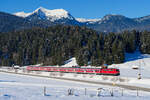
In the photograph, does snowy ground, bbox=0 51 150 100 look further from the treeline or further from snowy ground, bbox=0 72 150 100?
the treeline

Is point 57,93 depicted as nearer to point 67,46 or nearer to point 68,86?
point 68,86

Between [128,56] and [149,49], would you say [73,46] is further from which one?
[149,49]

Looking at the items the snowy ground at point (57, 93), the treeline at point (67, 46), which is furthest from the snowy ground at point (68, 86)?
the treeline at point (67, 46)

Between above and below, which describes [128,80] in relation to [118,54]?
below

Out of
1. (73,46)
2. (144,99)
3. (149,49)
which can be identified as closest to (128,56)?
(149,49)

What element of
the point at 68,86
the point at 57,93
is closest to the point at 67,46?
the point at 68,86

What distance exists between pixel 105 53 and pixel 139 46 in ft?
120

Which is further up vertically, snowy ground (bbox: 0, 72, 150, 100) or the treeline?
the treeline

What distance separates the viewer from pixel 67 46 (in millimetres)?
146250

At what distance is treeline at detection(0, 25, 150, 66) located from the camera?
401ft

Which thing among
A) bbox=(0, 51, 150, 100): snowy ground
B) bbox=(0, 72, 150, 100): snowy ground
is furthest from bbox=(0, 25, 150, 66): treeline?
bbox=(0, 72, 150, 100): snowy ground

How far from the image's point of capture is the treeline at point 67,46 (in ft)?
401

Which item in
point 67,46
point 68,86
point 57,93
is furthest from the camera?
point 67,46

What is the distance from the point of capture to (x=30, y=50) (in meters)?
161
